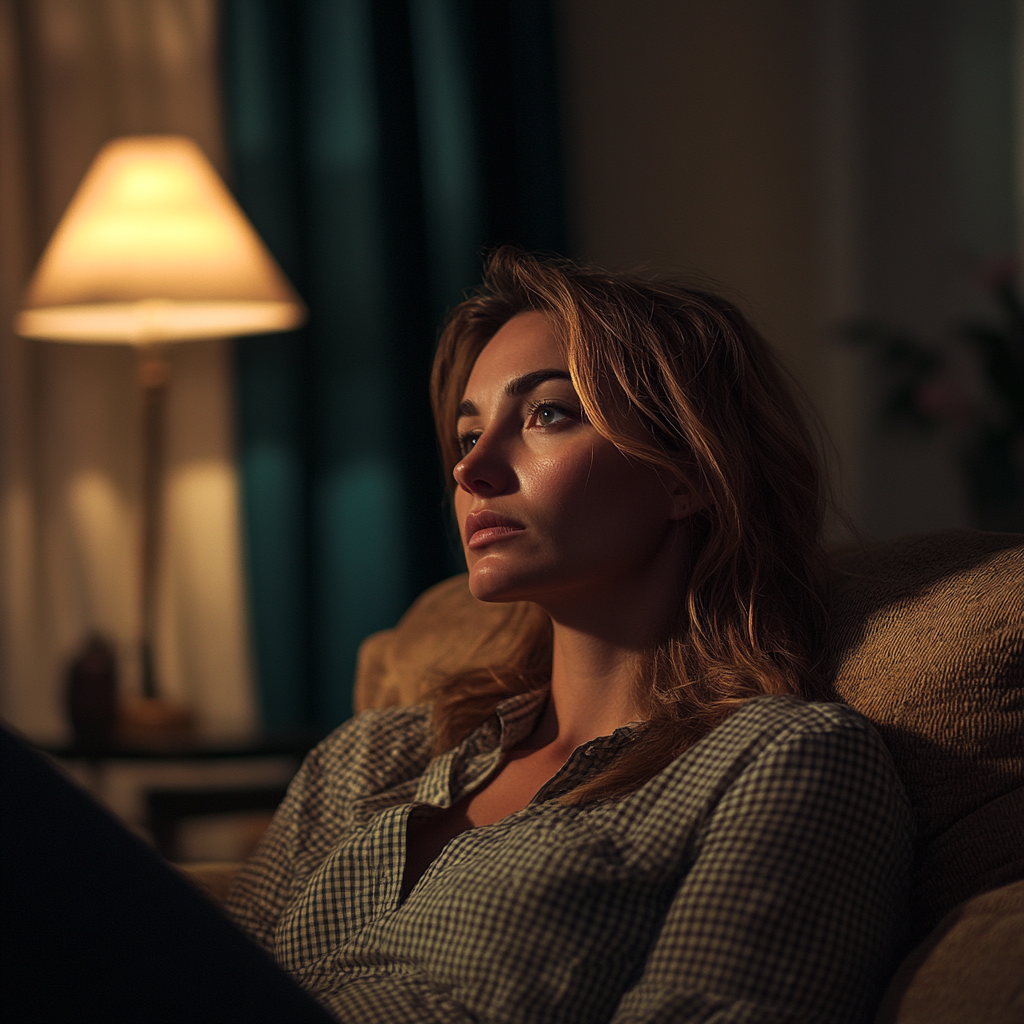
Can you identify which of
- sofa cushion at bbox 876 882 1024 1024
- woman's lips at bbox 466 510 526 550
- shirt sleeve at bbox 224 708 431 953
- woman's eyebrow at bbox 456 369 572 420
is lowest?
shirt sleeve at bbox 224 708 431 953

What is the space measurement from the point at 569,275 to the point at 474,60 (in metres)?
1.59

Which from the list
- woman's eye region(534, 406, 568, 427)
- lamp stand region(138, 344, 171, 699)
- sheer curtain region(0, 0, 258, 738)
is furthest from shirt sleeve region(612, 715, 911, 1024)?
sheer curtain region(0, 0, 258, 738)

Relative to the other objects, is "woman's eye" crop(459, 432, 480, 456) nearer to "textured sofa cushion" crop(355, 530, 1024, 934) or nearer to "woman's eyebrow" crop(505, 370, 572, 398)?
"woman's eyebrow" crop(505, 370, 572, 398)

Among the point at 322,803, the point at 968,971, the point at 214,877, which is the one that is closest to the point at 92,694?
the point at 214,877

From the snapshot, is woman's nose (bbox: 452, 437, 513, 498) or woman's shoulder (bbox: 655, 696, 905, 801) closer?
woman's shoulder (bbox: 655, 696, 905, 801)

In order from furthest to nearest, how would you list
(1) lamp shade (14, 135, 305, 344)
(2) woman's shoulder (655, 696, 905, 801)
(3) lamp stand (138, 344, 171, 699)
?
(3) lamp stand (138, 344, 171, 699) < (1) lamp shade (14, 135, 305, 344) < (2) woman's shoulder (655, 696, 905, 801)

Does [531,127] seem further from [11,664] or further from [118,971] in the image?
[118,971]

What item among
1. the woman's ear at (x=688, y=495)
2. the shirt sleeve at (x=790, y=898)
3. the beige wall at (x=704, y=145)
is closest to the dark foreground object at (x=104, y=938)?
the shirt sleeve at (x=790, y=898)

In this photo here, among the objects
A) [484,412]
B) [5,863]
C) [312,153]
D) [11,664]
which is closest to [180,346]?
[312,153]

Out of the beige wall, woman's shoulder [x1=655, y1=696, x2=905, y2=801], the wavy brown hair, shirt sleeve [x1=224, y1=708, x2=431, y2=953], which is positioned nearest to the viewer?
woman's shoulder [x1=655, y1=696, x2=905, y2=801]

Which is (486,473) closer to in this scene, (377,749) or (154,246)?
(377,749)

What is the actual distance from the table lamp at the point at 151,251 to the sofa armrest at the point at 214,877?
34.4 inches

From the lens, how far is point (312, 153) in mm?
2512

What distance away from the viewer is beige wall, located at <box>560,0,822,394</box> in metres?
2.84
